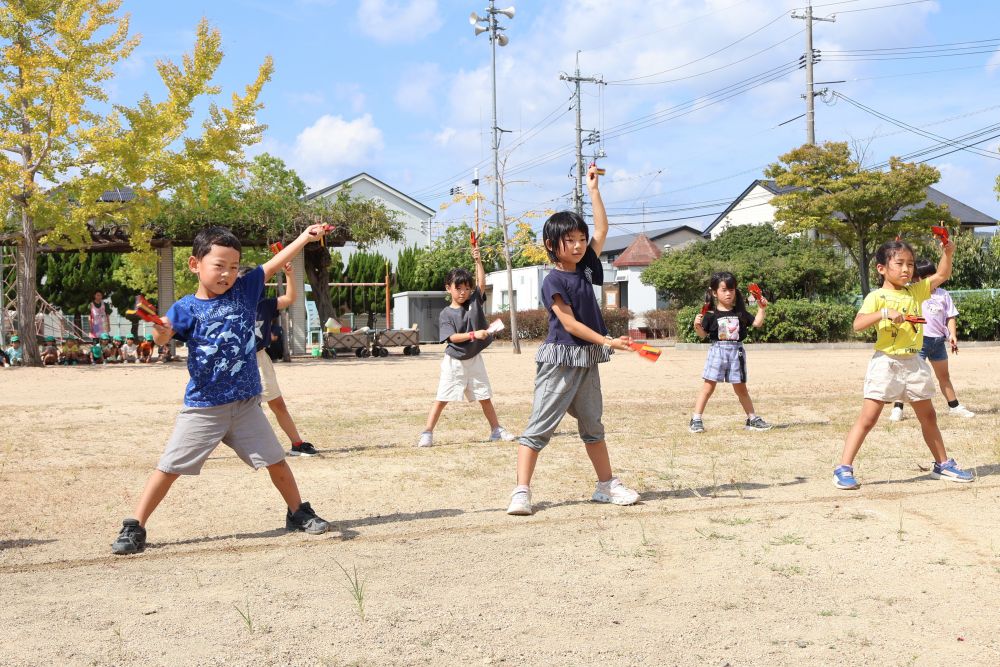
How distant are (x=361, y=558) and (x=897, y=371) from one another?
3.30m

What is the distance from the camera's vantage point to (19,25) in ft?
60.5

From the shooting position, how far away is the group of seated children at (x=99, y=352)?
20312mm

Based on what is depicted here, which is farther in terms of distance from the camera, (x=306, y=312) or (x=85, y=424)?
(x=306, y=312)

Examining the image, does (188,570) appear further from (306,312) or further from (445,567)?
(306,312)

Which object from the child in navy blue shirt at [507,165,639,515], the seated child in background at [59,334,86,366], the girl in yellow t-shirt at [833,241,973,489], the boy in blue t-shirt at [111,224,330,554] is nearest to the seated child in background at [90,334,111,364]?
the seated child in background at [59,334,86,366]

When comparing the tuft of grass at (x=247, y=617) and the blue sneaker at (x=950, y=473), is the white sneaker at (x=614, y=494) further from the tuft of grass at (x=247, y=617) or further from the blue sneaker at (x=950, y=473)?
the tuft of grass at (x=247, y=617)

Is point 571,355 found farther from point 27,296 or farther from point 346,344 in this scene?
point 346,344

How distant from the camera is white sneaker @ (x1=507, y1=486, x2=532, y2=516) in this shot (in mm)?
4621

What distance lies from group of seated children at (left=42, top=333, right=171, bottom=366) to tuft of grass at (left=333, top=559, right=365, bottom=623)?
17.9 m

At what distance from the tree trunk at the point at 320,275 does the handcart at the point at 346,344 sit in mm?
2464

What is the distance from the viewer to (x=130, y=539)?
4.08 meters

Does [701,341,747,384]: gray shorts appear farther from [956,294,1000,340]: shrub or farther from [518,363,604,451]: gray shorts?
[956,294,1000,340]: shrub

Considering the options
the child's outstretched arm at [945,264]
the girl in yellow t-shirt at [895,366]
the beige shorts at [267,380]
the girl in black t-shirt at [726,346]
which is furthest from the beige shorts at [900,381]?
the beige shorts at [267,380]

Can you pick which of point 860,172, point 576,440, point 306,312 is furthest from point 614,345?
point 860,172
